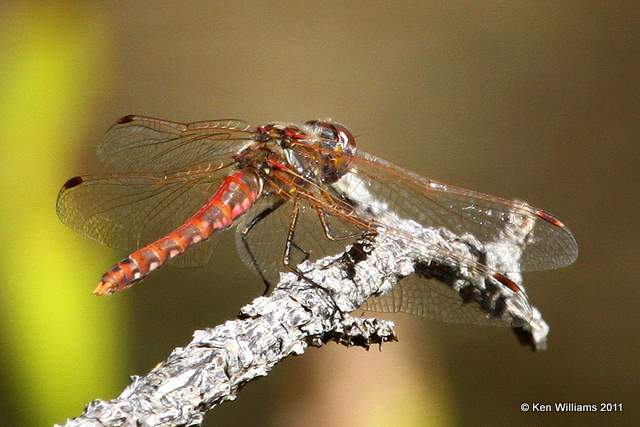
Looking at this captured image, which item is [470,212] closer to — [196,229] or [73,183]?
[196,229]

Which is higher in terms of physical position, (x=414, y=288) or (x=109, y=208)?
(x=109, y=208)

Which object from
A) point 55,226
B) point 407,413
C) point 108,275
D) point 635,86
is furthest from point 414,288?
point 635,86

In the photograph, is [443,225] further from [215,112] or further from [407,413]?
[215,112]

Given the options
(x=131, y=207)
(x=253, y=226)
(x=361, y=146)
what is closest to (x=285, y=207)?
(x=253, y=226)

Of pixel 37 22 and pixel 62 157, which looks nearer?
pixel 62 157

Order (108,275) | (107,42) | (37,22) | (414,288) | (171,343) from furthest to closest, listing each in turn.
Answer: (107,42) → (37,22) → (171,343) → (414,288) → (108,275)

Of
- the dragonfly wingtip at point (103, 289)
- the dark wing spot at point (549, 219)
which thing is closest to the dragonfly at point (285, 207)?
the dark wing spot at point (549, 219)

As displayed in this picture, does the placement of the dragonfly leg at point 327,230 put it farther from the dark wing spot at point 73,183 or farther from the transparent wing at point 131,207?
the dark wing spot at point 73,183
